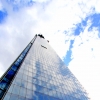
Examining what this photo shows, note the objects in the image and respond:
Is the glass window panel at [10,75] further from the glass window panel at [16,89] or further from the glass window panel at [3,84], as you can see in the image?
the glass window panel at [16,89]

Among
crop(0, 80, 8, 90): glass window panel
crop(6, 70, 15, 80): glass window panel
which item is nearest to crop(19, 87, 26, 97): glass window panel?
crop(0, 80, 8, 90): glass window panel

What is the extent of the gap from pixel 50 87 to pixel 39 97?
6.91 m

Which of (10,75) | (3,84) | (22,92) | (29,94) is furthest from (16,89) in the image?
(10,75)

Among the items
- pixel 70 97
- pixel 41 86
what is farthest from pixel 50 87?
pixel 70 97

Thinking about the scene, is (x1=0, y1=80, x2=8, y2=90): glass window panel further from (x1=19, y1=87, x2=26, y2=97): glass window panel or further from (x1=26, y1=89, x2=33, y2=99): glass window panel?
(x1=26, y1=89, x2=33, y2=99): glass window panel

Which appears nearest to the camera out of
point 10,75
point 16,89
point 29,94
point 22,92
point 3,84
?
point 16,89

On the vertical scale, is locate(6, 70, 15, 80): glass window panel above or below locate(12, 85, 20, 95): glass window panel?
above

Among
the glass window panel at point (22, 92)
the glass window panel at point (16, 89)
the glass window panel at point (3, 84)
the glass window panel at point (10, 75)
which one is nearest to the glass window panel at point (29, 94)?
the glass window panel at point (22, 92)

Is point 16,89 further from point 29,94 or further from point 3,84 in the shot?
point 3,84

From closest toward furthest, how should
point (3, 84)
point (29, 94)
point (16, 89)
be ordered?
point (16, 89), point (29, 94), point (3, 84)

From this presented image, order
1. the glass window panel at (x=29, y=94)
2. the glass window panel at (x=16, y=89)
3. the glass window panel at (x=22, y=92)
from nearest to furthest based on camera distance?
the glass window panel at (x=16, y=89) < the glass window panel at (x=22, y=92) < the glass window panel at (x=29, y=94)

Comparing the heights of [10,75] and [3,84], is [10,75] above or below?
above

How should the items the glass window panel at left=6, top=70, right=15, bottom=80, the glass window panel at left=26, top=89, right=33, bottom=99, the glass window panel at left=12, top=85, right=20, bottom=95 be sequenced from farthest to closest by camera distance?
the glass window panel at left=6, top=70, right=15, bottom=80, the glass window panel at left=26, top=89, right=33, bottom=99, the glass window panel at left=12, top=85, right=20, bottom=95

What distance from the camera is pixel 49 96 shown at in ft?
94.6
